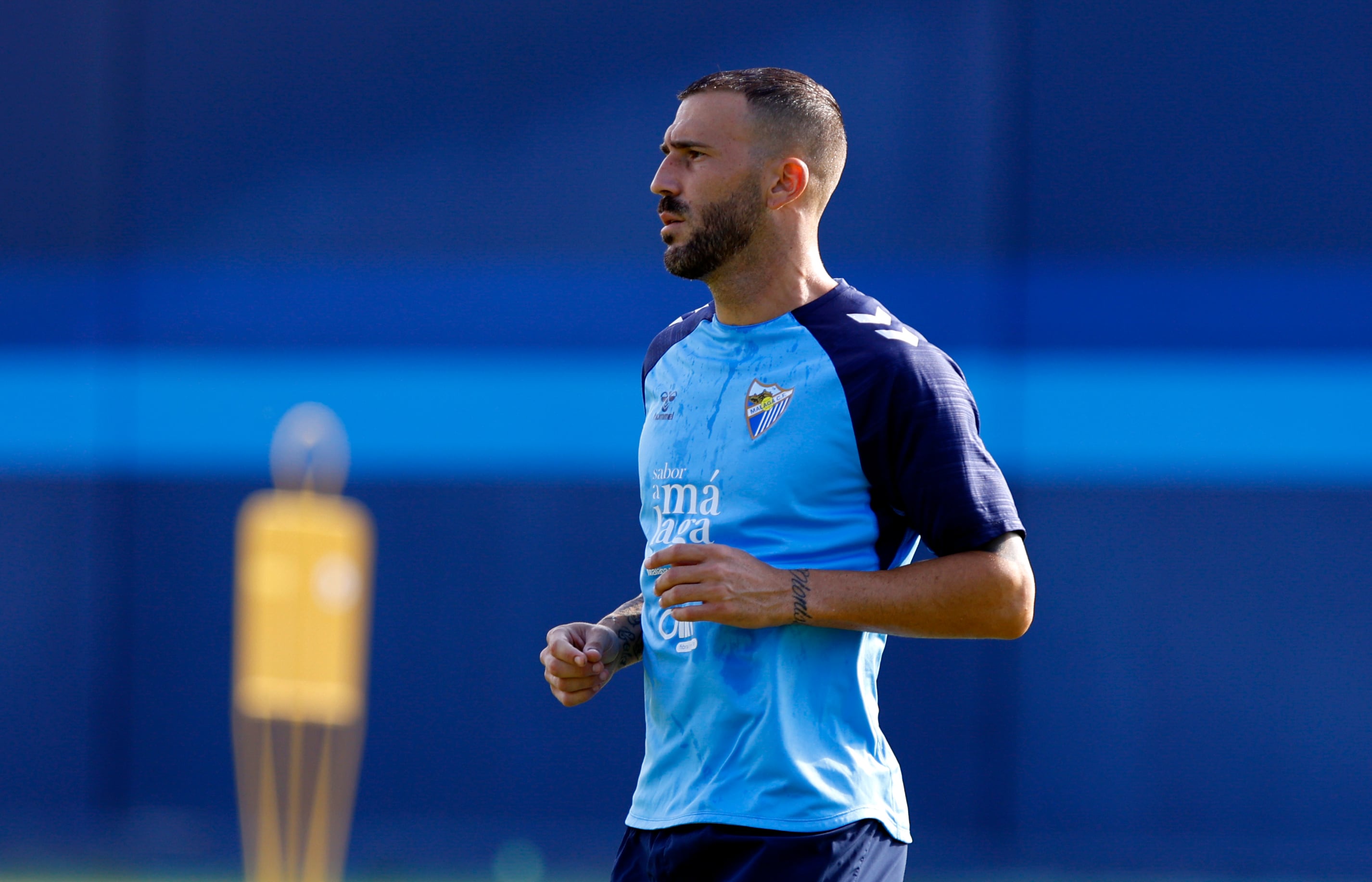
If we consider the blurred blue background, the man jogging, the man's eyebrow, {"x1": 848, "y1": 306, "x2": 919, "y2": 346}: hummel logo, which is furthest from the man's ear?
the blurred blue background

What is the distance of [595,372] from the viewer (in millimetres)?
4965

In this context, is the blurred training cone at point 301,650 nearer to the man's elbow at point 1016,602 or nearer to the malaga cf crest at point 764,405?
the malaga cf crest at point 764,405

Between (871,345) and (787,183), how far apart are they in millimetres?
354

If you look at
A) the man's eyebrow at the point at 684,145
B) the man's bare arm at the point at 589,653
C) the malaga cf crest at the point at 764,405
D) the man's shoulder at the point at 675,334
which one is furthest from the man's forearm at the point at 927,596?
the man's eyebrow at the point at 684,145

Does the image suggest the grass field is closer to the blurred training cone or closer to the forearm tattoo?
the blurred training cone

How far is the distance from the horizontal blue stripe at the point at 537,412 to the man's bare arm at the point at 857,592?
2.90 metres

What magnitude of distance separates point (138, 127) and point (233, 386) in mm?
1032

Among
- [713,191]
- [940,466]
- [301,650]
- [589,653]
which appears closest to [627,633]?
[589,653]

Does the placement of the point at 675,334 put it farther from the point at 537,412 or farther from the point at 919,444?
the point at 537,412

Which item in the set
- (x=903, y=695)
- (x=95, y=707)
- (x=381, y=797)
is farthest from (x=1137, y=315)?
(x=95, y=707)

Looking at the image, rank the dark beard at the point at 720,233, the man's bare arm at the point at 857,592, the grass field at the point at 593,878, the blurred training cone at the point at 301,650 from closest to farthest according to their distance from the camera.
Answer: the man's bare arm at the point at 857,592, the dark beard at the point at 720,233, the grass field at the point at 593,878, the blurred training cone at the point at 301,650

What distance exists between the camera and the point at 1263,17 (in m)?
4.84

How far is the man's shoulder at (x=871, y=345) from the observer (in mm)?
2023

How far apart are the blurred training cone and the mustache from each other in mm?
2973
